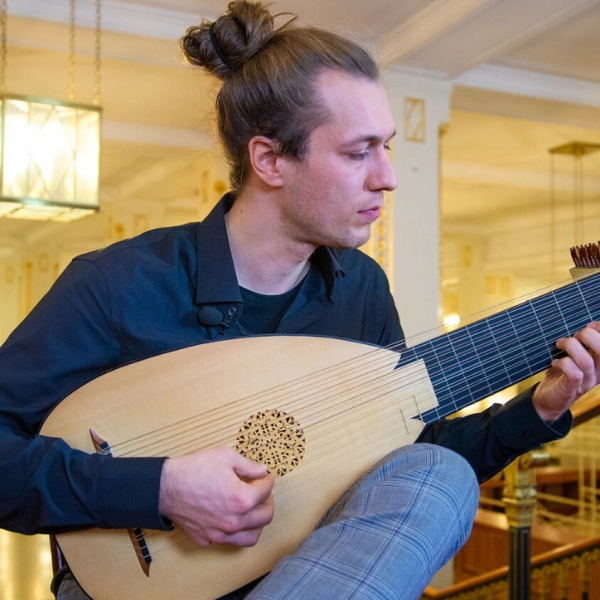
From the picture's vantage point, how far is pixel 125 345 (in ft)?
4.14

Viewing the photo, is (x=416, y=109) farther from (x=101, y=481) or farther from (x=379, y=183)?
(x=101, y=481)

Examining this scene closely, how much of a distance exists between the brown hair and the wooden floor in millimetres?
2748

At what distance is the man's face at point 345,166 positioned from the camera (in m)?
1.34

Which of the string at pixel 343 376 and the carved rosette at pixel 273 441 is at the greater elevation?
the string at pixel 343 376

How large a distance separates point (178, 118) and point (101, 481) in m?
4.95

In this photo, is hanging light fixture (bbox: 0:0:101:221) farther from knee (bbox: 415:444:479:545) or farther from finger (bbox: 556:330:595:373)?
knee (bbox: 415:444:479:545)

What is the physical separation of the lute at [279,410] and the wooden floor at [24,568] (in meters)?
2.58

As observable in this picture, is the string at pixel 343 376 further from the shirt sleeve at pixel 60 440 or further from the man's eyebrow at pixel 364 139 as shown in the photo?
the man's eyebrow at pixel 364 139

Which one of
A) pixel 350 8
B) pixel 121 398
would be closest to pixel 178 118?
pixel 350 8

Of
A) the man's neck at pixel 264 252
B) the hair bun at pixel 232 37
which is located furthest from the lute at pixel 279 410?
the hair bun at pixel 232 37

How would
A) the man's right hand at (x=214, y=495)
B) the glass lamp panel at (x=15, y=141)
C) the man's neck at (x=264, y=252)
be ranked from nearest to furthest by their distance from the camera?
the man's right hand at (x=214, y=495) → the man's neck at (x=264, y=252) → the glass lamp panel at (x=15, y=141)

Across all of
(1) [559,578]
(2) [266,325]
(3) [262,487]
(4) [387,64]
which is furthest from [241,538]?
(1) [559,578]

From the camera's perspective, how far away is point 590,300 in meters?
1.31

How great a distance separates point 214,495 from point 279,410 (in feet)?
0.69
